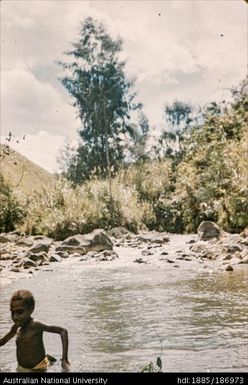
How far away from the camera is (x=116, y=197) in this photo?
A: 1705 cm

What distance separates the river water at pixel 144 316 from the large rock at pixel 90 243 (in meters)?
2.88

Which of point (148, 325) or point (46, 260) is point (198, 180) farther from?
point (148, 325)

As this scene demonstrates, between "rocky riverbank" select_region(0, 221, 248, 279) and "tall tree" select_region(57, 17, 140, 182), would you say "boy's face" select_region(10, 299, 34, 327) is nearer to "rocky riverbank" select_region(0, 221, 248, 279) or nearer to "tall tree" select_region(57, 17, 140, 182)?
"rocky riverbank" select_region(0, 221, 248, 279)

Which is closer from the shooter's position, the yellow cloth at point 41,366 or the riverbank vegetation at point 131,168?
the yellow cloth at point 41,366

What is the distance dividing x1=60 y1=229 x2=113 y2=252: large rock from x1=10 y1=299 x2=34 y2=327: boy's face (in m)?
9.44

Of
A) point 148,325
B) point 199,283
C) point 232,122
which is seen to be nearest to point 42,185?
point 232,122

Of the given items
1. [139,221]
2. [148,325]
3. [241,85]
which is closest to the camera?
[148,325]

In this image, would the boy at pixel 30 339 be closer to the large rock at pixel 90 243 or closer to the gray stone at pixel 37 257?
the gray stone at pixel 37 257

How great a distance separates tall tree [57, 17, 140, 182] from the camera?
19.6 meters

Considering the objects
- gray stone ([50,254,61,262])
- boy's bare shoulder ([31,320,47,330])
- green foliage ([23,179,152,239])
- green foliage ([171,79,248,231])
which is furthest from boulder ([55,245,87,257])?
boy's bare shoulder ([31,320,47,330])

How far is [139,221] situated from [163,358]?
1417cm

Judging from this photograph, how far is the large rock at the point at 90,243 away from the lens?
462 inches

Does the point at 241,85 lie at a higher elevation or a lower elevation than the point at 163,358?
higher

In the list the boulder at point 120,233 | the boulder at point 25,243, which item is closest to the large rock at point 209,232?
the boulder at point 120,233
